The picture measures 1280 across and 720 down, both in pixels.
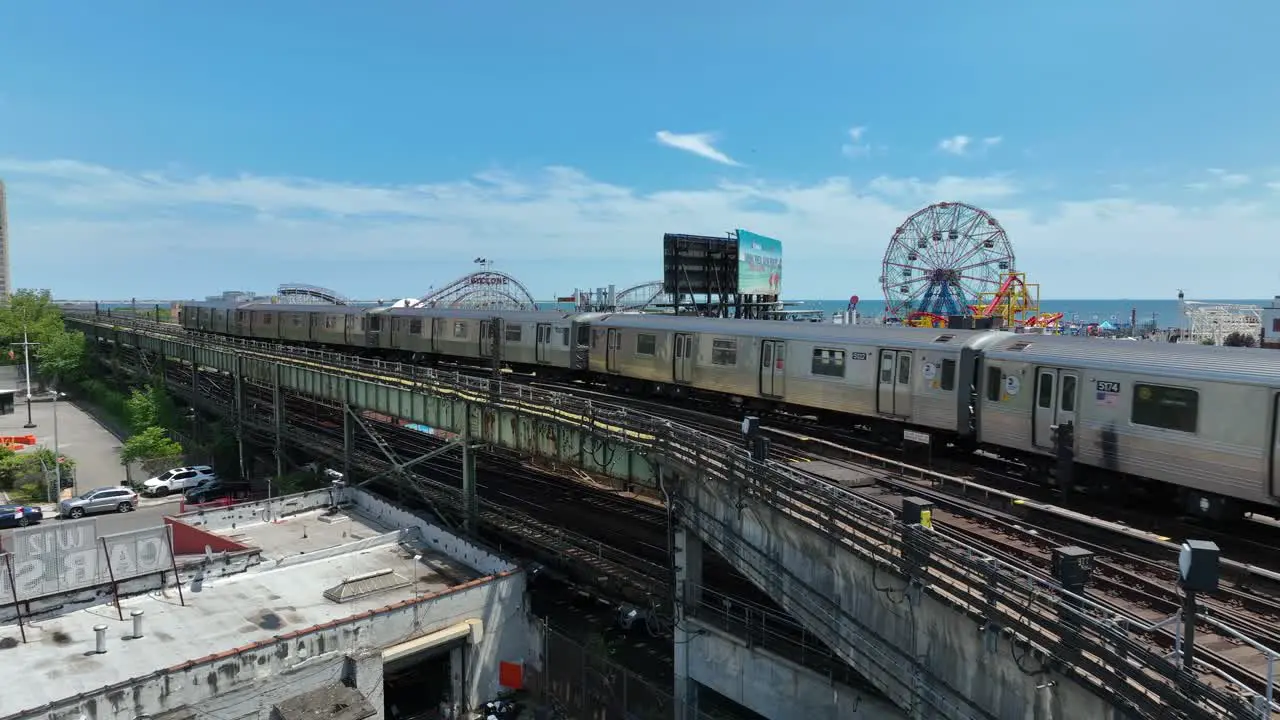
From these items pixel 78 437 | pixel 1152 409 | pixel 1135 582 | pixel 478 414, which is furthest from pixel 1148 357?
pixel 78 437

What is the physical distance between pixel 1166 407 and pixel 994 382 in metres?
3.68

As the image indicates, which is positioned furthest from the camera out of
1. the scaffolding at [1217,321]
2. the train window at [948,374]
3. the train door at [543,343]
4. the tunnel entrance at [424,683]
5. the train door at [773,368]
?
the scaffolding at [1217,321]

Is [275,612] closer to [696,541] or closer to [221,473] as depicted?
[696,541]

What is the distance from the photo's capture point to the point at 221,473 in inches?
1705

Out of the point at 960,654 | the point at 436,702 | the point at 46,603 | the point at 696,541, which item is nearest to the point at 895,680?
the point at 960,654

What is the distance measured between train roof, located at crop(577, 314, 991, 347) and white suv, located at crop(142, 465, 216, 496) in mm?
25335

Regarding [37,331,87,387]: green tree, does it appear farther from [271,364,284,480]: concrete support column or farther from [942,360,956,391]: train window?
[942,360,956,391]: train window

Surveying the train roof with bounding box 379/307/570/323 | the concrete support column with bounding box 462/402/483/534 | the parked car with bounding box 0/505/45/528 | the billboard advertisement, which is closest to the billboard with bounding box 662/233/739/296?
the billboard advertisement

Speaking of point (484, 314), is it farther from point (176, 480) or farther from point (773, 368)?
point (176, 480)

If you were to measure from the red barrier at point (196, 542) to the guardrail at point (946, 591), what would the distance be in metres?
13.7

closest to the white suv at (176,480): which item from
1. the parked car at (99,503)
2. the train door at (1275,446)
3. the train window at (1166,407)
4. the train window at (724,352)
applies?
the parked car at (99,503)

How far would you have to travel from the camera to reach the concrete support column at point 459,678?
66.3 feet

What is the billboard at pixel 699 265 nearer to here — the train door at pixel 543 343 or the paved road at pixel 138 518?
the train door at pixel 543 343

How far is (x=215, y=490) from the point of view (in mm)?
39125
